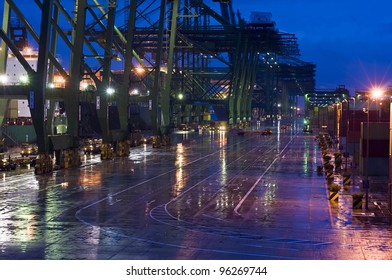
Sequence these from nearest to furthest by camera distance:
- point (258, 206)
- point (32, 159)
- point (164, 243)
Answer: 1. point (164, 243)
2. point (258, 206)
3. point (32, 159)

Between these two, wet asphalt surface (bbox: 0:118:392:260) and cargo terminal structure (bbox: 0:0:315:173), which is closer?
wet asphalt surface (bbox: 0:118:392:260)

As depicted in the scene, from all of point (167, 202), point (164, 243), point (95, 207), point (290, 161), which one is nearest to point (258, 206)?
point (167, 202)

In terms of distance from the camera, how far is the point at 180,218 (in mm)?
30281

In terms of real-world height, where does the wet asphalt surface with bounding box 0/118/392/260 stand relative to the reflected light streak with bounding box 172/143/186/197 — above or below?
below

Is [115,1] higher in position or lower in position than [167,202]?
higher

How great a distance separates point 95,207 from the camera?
33.7m

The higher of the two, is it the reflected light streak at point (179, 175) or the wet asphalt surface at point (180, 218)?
the reflected light streak at point (179, 175)

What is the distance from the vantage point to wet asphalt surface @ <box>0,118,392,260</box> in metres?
23.1

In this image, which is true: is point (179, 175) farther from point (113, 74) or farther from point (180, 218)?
point (113, 74)

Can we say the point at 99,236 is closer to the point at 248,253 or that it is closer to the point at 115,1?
the point at 248,253

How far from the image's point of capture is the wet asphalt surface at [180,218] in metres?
23.1

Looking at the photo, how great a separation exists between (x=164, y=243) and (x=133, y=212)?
26.4ft

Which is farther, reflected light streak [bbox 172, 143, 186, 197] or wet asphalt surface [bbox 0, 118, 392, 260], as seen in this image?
reflected light streak [bbox 172, 143, 186, 197]

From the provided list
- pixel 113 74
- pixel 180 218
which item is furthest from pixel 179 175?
pixel 113 74
